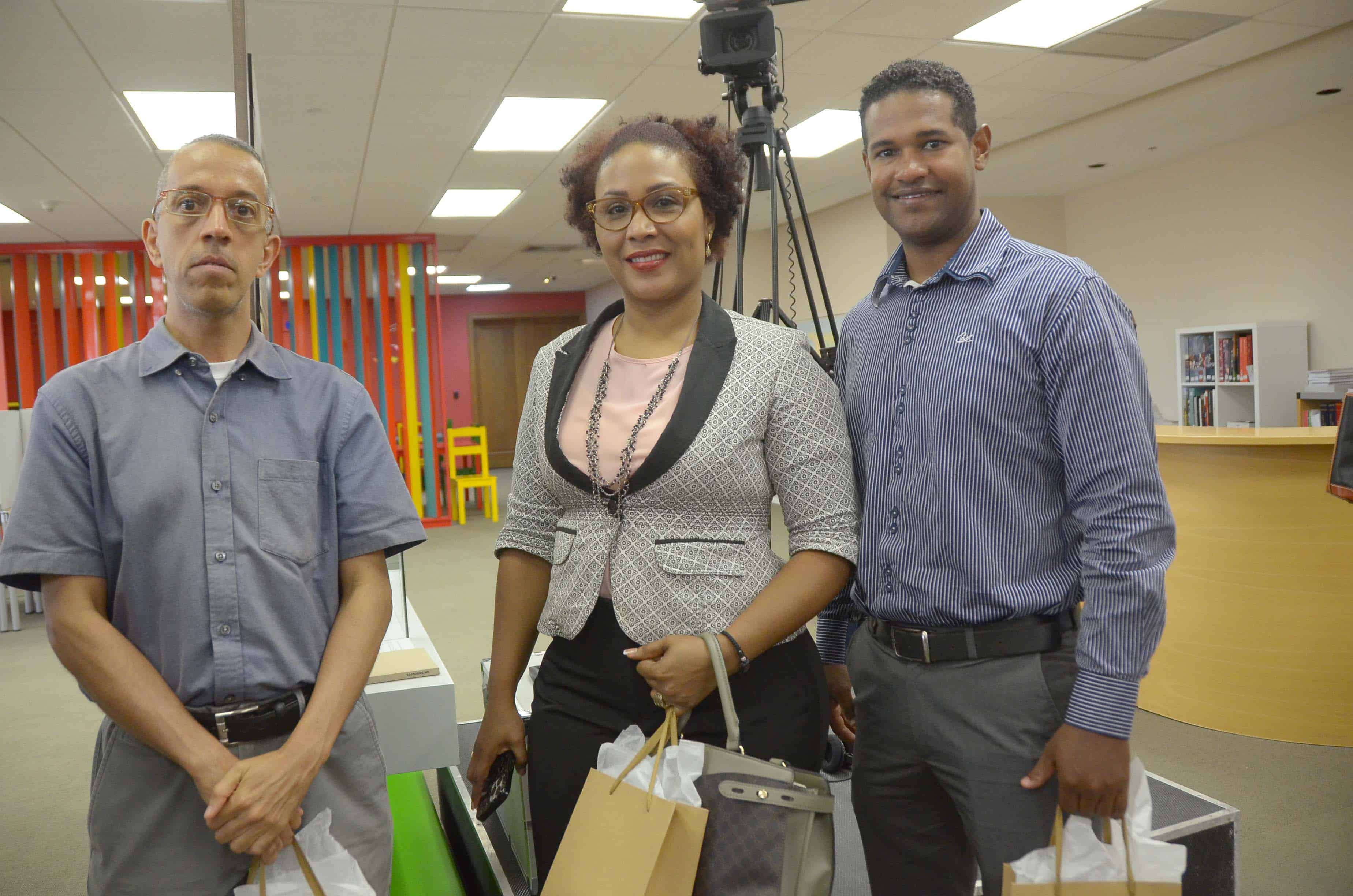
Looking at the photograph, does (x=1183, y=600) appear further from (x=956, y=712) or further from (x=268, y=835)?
(x=268, y=835)

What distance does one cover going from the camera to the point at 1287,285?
6.48 metres

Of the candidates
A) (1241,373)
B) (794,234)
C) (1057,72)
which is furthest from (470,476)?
(794,234)

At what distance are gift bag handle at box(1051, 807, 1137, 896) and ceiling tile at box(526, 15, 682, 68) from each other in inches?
148

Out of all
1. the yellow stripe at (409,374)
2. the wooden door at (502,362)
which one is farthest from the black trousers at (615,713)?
the wooden door at (502,362)

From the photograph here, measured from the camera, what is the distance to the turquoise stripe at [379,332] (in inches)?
369

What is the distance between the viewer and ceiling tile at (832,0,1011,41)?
4125mm

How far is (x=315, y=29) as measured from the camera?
13.0 ft

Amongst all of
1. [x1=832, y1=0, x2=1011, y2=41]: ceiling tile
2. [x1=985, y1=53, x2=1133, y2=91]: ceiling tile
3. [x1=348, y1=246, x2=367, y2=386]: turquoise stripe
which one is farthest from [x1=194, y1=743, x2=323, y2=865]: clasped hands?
[x1=348, y1=246, x2=367, y2=386]: turquoise stripe

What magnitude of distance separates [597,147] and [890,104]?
17.2 inches

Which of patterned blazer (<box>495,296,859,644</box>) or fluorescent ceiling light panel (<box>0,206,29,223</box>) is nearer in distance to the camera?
patterned blazer (<box>495,296,859,644</box>)

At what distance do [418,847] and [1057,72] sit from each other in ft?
16.5

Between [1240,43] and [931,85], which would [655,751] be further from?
[1240,43]

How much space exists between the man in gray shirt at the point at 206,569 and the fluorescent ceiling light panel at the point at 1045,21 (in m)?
4.04

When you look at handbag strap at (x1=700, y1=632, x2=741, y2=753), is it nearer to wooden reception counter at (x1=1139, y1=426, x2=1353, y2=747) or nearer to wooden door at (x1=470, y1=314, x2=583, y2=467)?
wooden reception counter at (x1=1139, y1=426, x2=1353, y2=747)
